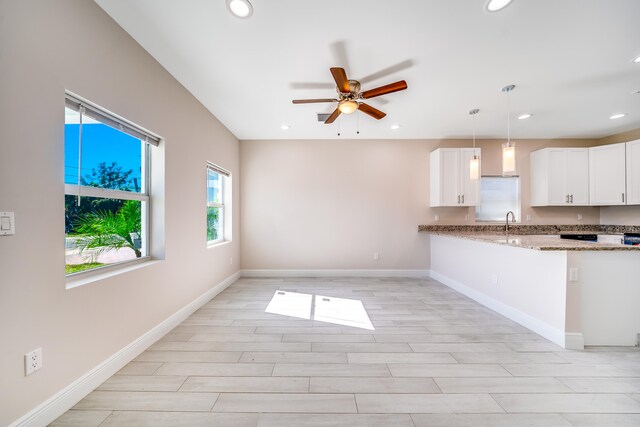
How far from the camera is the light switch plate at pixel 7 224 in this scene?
4.06 feet

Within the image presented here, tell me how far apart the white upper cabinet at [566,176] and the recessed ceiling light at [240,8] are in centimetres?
532

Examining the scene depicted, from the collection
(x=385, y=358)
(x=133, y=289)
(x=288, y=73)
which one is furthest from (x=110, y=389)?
(x=288, y=73)

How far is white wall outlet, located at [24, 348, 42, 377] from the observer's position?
4.39 feet

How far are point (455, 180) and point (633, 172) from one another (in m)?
2.66

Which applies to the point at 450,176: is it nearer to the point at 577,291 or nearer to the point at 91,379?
the point at 577,291

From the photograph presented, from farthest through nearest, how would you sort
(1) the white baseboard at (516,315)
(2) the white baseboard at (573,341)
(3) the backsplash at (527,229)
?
1. (3) the backsplash at (527,229)
2. (1) the white baseboard at (516,315)
3. (2) the white baseboard at (573,341)

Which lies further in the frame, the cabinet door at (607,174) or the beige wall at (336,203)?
the beige wall at (336,203)

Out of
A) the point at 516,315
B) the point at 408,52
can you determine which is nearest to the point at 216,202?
the point at 408,52

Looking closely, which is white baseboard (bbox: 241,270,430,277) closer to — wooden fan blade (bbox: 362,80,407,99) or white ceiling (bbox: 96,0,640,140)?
white ceiling (bbox: 96,0,640,140)

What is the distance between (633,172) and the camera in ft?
Answer: 13.4

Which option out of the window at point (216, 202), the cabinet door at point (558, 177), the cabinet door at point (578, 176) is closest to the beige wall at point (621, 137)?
the cabinet door at point (578, 176)

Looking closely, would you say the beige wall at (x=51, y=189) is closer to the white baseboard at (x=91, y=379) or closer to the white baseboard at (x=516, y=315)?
the white baseboard at (x=91, y=379)

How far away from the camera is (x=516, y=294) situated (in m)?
2.86

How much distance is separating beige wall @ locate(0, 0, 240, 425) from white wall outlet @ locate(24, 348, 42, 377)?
26mm
